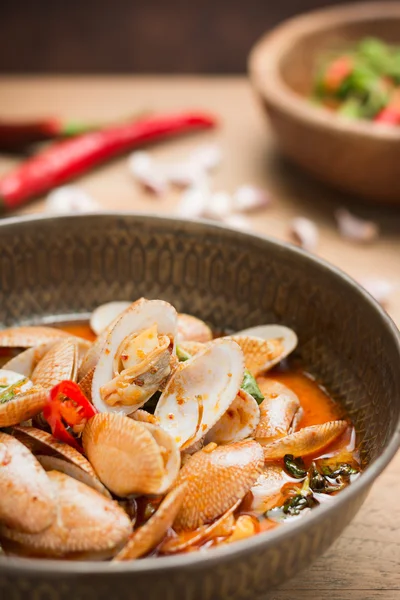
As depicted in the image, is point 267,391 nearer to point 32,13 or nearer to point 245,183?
point 245,183

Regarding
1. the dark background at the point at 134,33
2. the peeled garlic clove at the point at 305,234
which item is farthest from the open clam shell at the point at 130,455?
the dark background at the point at 134,33

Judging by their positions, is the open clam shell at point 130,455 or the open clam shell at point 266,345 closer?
the open clam shell at point 130,455

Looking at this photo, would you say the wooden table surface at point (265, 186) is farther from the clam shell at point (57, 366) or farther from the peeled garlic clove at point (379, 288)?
the clam shell at point (57, 366)

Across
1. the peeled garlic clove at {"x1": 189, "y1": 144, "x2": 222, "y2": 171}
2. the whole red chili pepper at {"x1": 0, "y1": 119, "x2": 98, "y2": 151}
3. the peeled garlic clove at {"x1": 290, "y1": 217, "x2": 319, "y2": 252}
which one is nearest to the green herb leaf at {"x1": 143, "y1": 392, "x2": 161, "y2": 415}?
the peeled garlic clove at {"x1": 290, "y1": 217, "x2": 319, "y2": 252}

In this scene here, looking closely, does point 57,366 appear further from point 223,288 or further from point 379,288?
point 379,288

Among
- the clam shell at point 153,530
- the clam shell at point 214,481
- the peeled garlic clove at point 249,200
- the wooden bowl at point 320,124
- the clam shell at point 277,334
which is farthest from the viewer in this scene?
the peeled garlic clove at point 249,200

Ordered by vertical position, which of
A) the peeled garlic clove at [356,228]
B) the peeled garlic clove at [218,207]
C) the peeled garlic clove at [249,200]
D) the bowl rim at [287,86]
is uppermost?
the bowl rim at [287,86]

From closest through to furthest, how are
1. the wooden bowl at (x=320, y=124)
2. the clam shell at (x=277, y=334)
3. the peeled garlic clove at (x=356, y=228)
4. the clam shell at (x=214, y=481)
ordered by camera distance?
the clam shell at (x=214, y=481) < the clam shell at (x=277, y=334) < the wooden bowl at (x=320, y=124) < the peeled garlic clove at (x=356, y=228)

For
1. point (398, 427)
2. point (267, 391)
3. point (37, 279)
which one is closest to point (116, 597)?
point (398, 427)

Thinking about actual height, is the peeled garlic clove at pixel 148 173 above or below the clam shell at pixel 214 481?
below
